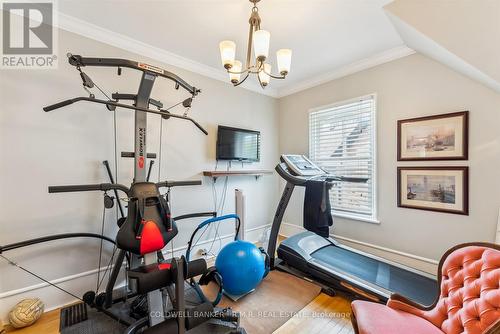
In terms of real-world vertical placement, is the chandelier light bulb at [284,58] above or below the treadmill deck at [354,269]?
above

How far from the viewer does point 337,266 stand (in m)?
2.34

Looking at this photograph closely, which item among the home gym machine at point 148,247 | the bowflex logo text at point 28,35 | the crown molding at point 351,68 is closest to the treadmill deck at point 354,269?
the home gym machine at point 148,247

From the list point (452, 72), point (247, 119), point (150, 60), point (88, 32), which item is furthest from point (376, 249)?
point (88, 32)

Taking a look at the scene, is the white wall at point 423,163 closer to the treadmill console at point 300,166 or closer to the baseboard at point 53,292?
the treadmill console at point 300,166

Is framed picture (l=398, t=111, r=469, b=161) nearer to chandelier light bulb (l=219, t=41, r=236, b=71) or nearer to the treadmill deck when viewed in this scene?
the treadmill deck

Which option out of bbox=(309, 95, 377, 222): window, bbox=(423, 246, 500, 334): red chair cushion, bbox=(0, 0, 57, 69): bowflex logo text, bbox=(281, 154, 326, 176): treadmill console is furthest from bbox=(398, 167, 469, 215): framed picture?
bbox=(0, 0, 57, 69): bowflex logo text

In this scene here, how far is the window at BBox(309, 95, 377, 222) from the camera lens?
9.59ft

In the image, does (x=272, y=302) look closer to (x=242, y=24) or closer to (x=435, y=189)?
(x=435, y=189)

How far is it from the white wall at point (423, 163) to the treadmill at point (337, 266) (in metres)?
0.41

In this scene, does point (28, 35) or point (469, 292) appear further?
point (28, 35)

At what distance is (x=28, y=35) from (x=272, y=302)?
336 centimetres

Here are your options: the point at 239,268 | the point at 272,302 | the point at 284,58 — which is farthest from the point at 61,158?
the point at 272,302

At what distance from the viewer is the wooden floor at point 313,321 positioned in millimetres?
1738

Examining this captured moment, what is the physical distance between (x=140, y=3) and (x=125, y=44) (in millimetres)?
664
